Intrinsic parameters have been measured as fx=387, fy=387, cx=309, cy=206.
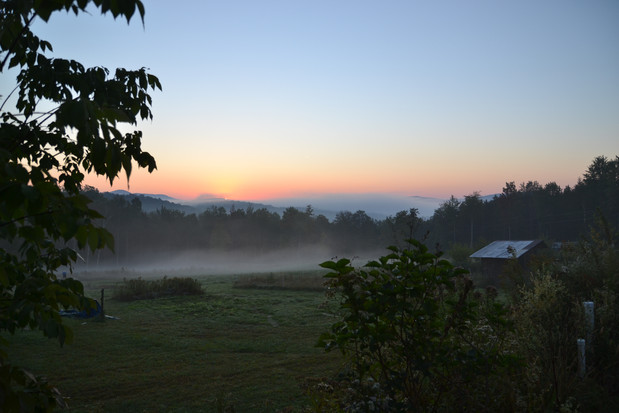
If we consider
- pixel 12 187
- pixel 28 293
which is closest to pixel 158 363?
pixel 28 293

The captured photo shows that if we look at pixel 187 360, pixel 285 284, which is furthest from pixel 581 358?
pixel 285 284

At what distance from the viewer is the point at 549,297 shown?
21.0 ft

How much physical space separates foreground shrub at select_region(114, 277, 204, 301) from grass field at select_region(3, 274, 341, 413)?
4.54 meters

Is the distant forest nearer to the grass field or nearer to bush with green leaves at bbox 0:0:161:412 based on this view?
the grass field

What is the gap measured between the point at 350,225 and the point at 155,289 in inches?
3089

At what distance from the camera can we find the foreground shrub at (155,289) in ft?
73.2

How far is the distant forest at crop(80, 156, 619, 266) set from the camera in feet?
208

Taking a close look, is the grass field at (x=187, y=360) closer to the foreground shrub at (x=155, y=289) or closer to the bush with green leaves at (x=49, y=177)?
the bush with green leaves at (x=49, y=177)

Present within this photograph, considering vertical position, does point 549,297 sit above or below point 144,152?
below

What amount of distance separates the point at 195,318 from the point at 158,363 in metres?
6.90

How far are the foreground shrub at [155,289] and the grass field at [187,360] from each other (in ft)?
14.9

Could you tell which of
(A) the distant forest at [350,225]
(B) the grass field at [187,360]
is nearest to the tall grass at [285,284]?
(B) the grass field at [187,360]

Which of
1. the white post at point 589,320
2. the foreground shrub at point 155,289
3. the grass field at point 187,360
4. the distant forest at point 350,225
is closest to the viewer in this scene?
the white post at point 589,320

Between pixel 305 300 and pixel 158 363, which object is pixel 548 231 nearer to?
pixel 305 300
